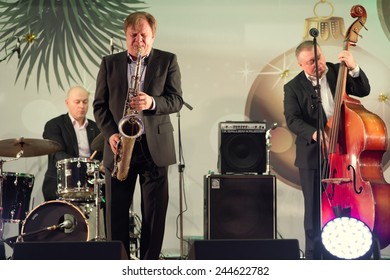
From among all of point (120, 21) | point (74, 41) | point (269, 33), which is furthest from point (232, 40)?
point (74, 41)

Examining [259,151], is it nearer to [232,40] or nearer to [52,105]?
[232,40]

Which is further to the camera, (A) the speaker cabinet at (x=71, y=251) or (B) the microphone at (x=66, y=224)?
(B) the microphone at (x=66, y=224)

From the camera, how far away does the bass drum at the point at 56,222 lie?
6477 millimetres

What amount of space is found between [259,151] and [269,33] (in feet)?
5.65

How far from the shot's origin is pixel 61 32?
7.32m

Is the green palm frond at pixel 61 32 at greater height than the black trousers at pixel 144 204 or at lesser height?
greater

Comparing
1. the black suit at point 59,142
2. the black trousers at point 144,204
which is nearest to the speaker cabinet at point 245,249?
the black trousers at point 144,204

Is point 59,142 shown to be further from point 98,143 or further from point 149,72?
point 149,72

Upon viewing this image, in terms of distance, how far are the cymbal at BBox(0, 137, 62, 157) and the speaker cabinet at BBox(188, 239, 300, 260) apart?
3.79 m

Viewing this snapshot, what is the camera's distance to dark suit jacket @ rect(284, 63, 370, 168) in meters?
6.15

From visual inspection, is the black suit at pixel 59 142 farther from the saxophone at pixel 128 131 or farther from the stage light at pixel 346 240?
the stage light at pixel 346 240

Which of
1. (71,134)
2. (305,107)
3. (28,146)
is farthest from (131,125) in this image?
(71,134)

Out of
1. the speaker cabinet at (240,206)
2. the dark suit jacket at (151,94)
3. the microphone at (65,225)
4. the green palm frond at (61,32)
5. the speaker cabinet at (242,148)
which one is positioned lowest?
the microphone at (65,225)

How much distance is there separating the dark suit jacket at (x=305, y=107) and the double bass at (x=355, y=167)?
21.2 inches
